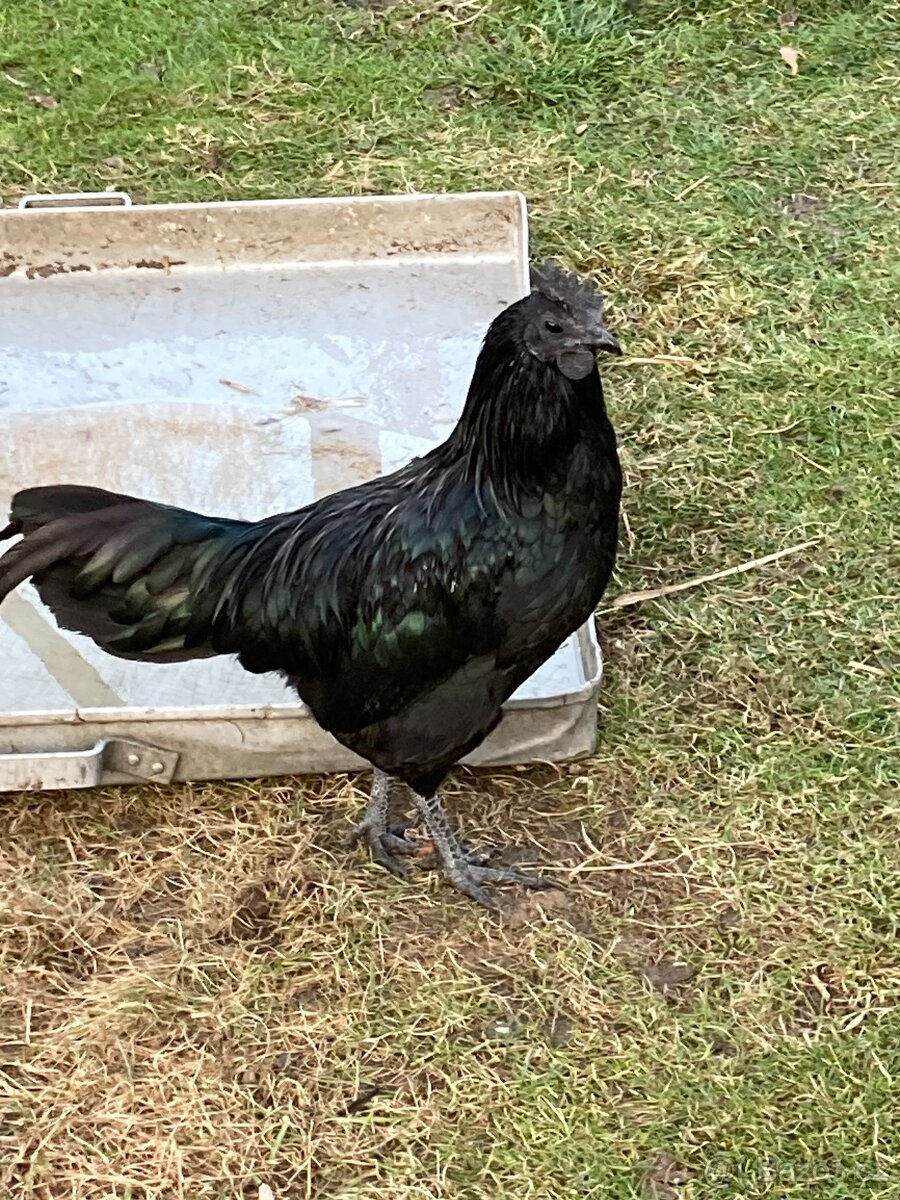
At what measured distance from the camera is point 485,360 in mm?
2738

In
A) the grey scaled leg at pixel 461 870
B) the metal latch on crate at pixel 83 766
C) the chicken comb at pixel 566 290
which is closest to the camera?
the chicken comb at pixel 566 290

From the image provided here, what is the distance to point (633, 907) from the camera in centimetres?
323

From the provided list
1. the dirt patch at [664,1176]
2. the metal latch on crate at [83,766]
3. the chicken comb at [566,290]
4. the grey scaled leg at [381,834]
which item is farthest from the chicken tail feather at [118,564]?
the dirt patch at [664,1176]

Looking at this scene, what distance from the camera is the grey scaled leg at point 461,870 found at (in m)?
3.24

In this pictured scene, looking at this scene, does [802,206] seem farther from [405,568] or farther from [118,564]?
[118,564]

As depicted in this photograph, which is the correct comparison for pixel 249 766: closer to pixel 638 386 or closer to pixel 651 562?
pixel 651 562

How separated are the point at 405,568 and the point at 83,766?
0.90 meters

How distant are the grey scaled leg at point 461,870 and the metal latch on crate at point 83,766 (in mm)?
632

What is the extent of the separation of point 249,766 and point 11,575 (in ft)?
2.60

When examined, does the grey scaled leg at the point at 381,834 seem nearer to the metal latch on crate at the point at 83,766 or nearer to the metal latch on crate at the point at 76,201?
the metal latch on crate at the point at 83,766

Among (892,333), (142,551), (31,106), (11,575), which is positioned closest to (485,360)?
(142,551)

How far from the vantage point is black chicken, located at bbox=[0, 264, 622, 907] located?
2.73 meters

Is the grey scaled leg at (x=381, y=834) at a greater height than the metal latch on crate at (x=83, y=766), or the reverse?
the metal latch on crate at (x=83, y=766)

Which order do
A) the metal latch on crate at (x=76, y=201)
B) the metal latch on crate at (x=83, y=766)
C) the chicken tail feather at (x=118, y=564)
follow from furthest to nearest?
1. the metal latch on crate at (x=76, y=201)
2. the metal latch on crate at (x=83, y=766)
3. the chicken tail feather at (x=118, y=564)
